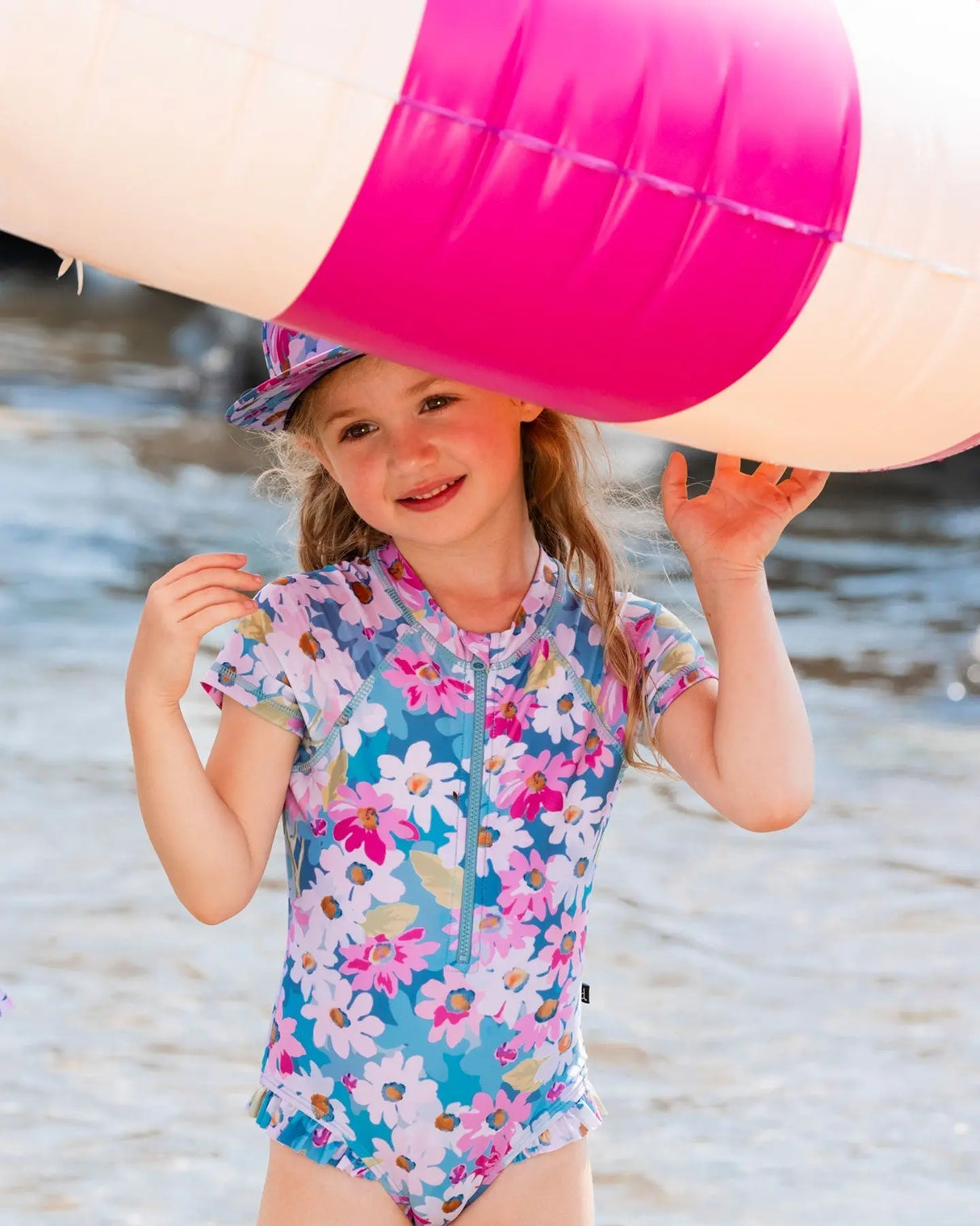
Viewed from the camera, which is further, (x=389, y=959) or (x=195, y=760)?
(x=389, y=959)

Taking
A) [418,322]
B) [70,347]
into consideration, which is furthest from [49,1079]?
[70,347]

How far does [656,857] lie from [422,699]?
1891 millimetres

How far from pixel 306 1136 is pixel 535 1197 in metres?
0.20

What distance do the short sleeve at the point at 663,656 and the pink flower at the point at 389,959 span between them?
0.91 ft

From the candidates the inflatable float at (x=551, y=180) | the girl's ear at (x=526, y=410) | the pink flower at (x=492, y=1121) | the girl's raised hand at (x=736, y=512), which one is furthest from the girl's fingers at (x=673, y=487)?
the pink flower at (x=492, y=1121)

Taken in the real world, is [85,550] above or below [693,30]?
below

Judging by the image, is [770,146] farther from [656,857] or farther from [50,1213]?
[656,857]

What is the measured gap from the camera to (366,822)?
1465 millimetres

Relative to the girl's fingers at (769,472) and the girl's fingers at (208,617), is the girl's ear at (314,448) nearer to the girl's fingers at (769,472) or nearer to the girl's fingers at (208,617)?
the girl's fingers at (208,617)

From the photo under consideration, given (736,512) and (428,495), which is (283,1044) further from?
(736,512)

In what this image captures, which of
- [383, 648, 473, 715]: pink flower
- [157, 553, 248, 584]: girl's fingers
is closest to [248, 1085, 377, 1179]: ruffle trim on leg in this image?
[383, 648, 473, 715]: pink flower

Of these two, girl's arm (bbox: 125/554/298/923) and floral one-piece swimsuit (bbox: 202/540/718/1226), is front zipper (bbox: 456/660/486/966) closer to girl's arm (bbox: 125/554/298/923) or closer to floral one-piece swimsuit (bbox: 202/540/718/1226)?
floral one-piece swimsuit (bbox: 202/540/718/1226)

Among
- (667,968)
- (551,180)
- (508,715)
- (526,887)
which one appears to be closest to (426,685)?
(508,715)

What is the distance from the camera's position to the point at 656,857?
3305 millimetres
